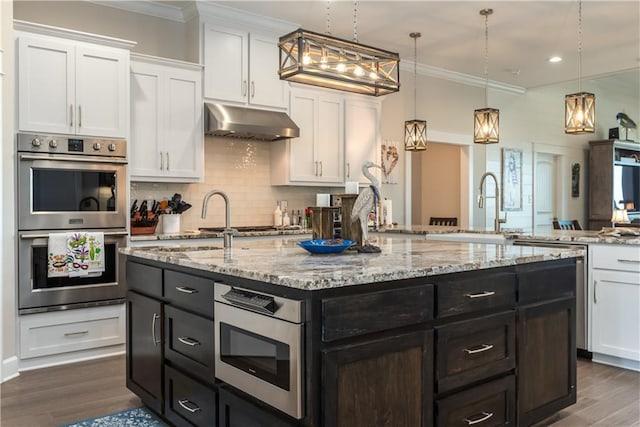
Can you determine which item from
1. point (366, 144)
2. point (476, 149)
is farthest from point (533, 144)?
point (366, 144)

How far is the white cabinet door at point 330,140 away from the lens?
5.66 m

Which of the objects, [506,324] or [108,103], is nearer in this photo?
[506,324]

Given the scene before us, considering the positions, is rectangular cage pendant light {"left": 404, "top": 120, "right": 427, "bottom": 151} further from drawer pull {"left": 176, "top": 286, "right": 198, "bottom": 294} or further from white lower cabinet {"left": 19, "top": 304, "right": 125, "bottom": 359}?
drawer pull {"left": 176, "top": 286, "right": 198, "bottom": 294}

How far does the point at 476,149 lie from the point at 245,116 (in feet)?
13.4

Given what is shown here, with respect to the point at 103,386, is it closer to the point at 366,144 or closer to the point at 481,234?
the point at 481,234

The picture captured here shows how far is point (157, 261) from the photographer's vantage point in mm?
2650

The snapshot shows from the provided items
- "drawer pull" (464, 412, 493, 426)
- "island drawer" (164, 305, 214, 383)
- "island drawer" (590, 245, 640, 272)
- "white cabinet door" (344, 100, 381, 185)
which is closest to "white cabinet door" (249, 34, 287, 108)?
"white cabinet door" (344, 100, 381, 185)

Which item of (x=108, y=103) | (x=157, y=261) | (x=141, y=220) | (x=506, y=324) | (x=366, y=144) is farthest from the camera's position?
(x=366, y=144)

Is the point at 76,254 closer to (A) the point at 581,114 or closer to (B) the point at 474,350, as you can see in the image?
(B) the point at 474,350

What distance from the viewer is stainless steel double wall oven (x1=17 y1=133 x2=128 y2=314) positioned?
3.69 metres

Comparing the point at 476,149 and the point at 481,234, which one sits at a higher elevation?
the point at 476,149

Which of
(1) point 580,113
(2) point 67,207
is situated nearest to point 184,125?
(2) point 67,207

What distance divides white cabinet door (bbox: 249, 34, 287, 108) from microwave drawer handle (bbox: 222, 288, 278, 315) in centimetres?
339

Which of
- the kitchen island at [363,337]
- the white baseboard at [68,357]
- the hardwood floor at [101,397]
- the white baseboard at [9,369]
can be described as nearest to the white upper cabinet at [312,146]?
the white baseboard at [68,357]
